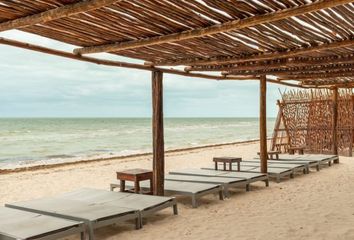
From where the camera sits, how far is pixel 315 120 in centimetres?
1132

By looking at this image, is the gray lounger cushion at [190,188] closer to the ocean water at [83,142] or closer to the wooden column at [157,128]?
the wooden column at [157,128]

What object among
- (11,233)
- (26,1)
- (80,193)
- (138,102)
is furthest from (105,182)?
(138,102)

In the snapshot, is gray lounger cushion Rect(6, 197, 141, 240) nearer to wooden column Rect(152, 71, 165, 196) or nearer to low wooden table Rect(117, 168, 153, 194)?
low wooden table Rect(117, 168, 153, 194)

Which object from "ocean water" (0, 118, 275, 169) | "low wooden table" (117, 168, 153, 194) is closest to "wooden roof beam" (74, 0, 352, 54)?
"low wooden table" (117, 168, 153, 194)

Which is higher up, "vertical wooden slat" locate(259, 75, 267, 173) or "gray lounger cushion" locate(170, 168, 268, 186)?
"vertical wooden slat" locate(259, 75, 267, 173)

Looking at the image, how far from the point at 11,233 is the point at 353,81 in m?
8.53

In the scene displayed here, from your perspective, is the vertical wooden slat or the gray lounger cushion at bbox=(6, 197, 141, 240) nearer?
the gray lounger cushion at bbox=(6, 197, 141, 240)

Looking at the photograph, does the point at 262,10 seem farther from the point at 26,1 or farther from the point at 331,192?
the point at 331,192

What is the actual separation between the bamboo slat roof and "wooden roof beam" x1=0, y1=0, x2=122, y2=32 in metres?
0.03

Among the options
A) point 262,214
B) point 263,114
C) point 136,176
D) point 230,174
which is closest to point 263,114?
point 263,114

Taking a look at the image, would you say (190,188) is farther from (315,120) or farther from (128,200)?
(315,120)

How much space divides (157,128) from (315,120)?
280 inches

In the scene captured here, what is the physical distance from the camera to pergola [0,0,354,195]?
3.10 meters

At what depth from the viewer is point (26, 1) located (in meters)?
2.94
